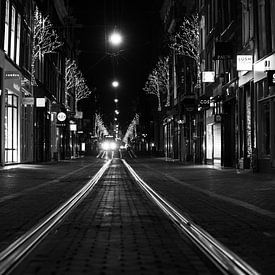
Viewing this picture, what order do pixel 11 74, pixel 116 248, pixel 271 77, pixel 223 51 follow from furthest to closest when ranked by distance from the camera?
pixel 11 74 < pixel 223 51 < pixel 271 77 < pixel 116 248

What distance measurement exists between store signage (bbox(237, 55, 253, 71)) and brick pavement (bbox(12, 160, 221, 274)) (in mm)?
17647

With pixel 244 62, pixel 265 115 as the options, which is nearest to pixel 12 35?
pixel 244 62

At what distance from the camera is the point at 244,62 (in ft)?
90.2

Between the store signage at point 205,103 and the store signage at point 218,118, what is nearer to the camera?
the store signage at point 218,118

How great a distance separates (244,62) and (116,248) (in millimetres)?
21784

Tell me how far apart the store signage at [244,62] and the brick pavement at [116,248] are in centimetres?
1765

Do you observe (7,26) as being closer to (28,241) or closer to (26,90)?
(26,90)

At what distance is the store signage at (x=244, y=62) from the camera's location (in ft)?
90.1

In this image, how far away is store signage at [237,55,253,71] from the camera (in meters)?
27.5

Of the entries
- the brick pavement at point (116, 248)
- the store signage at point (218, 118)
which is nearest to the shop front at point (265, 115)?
the store signage at point (218, 118)

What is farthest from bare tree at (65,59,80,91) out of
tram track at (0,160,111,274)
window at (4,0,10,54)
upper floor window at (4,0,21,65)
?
tram track at (0,160,111,274)

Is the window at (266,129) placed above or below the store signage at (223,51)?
below

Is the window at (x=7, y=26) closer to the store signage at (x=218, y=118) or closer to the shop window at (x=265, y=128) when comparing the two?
the store signage at (x=218, y=118)

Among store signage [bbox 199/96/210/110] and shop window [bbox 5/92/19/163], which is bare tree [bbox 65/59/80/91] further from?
store signage [bbox 199/96/210/110]
